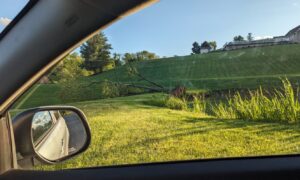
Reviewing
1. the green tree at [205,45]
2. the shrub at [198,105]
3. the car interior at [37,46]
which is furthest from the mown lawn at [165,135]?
the car interior at [37,46]

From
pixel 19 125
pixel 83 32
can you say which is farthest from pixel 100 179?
pixel 83 32

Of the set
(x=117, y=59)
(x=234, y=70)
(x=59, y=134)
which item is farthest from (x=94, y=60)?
(x=234, y=70)

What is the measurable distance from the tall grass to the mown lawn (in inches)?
5.7

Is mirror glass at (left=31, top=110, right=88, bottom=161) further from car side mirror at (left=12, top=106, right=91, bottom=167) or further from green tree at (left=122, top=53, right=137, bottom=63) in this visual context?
green tree at (left=122, top=53, right=137, bottom=63)

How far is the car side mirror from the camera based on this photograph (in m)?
1.62

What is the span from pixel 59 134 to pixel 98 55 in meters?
0.50

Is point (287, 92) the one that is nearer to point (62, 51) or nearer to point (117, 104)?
→ point (117, 104)

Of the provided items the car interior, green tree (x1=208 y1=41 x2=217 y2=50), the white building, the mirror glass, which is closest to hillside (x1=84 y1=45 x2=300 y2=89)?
the white building

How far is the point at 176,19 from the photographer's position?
1788mm

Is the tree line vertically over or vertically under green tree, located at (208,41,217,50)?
under

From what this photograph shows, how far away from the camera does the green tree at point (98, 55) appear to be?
Answer: 1.56 metres

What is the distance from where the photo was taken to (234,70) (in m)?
3.92

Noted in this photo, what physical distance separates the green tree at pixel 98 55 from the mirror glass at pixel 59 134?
241mm

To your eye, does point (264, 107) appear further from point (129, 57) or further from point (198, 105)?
point (129, 57)
